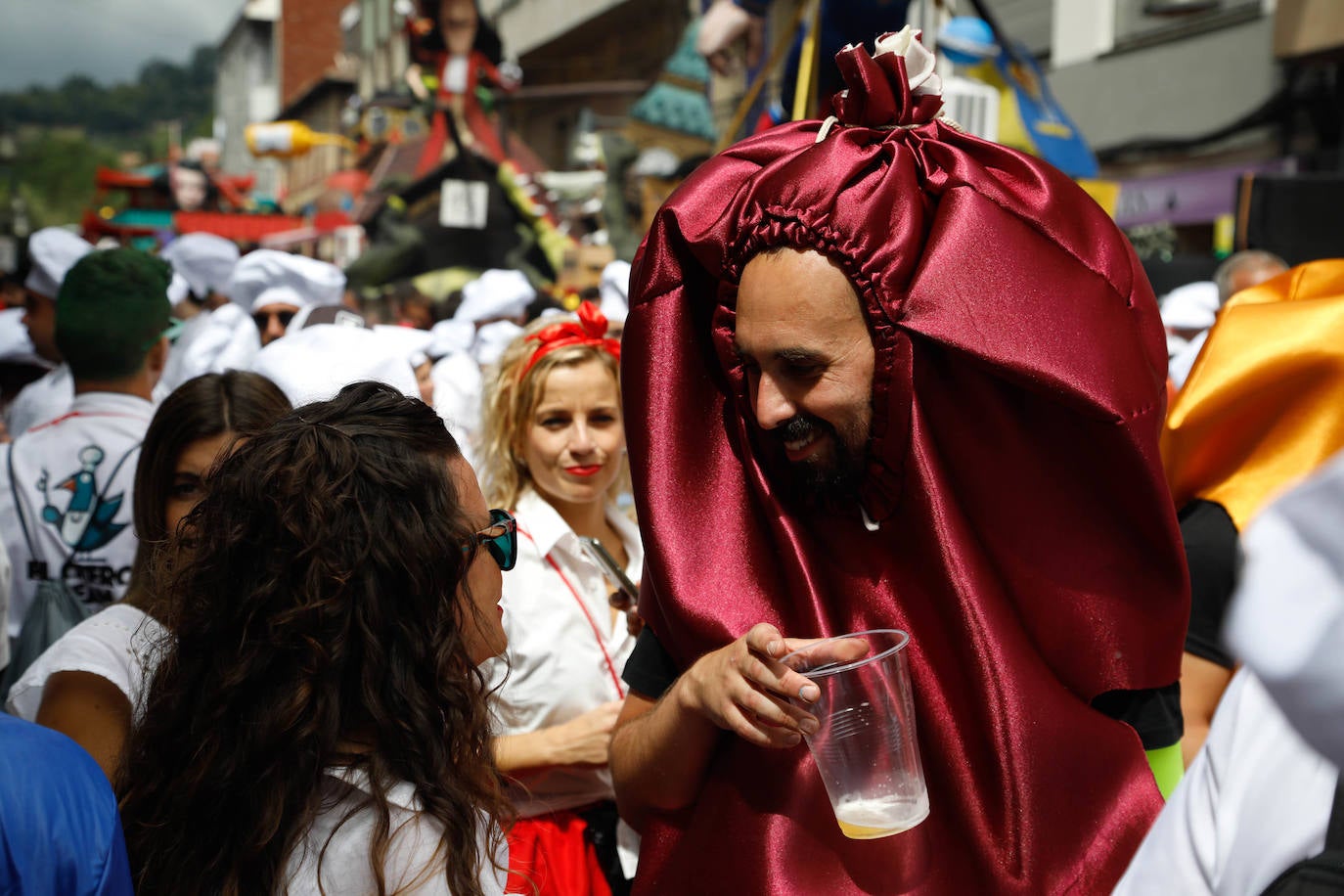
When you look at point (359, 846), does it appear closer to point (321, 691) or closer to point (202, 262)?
point (321, 691)

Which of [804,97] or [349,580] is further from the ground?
[804,97]

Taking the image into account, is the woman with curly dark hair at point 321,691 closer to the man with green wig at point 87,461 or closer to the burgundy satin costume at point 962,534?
the burgundy satin costume at point 962,534

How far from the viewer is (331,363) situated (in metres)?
3.14

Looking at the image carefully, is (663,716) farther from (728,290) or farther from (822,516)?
(728,290)

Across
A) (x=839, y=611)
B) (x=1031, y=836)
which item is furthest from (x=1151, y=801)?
(x=839, y=611)

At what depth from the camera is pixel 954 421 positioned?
1781mm

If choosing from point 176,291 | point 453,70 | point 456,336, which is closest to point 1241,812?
point 456,336

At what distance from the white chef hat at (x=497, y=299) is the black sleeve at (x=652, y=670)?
205 inches

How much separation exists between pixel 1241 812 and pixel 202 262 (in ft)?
24.1

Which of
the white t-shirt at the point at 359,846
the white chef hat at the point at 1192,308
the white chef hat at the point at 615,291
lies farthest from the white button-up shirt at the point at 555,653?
the white chef hat at the point at 1192,308

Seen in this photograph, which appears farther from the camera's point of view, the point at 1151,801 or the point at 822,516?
the point at 822,516

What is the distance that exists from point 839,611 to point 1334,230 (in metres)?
7.05

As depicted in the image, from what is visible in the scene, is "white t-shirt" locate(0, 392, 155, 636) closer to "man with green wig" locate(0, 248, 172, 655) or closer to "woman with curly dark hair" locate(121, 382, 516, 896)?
"man with green wig" locate(0, 248, 172, 655)

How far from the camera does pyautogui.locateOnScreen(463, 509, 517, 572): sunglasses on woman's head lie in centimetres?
177
